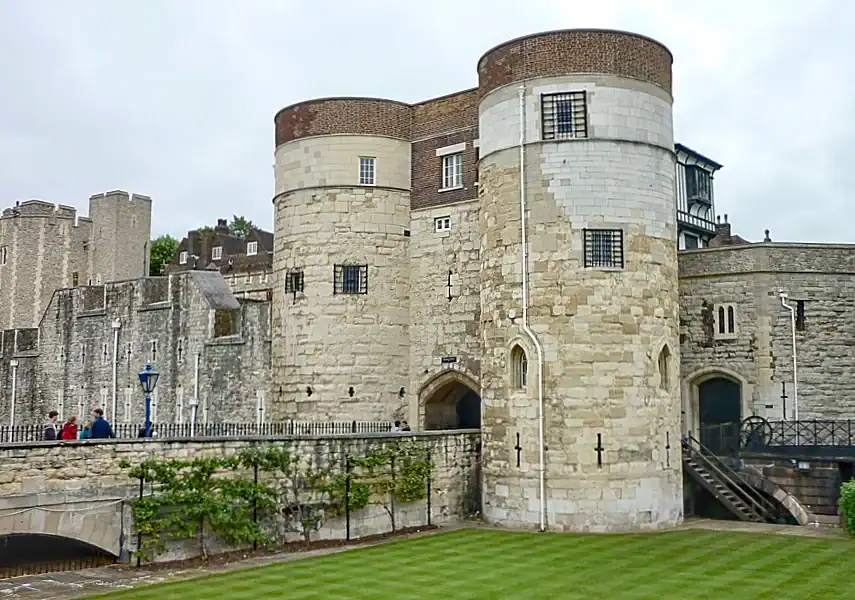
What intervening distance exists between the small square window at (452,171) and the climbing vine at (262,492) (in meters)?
8.08

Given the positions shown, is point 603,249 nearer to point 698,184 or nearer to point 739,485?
point 739,485

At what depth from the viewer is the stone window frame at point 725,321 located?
79.8 feet

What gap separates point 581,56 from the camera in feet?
66.6

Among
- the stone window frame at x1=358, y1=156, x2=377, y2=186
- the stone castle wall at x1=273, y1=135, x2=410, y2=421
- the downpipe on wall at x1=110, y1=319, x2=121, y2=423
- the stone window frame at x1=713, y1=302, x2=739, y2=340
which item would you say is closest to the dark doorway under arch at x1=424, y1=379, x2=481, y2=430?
the stone castle wall at x1=273, y1=135, x2=410, y2=421

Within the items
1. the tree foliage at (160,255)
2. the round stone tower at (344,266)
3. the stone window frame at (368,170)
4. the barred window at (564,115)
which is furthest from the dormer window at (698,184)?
the tree foliage at (160,255)

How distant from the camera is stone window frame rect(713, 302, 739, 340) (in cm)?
2433

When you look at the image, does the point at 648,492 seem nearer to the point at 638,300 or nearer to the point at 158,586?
the point at 638,300

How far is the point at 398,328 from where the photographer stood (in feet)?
84.3

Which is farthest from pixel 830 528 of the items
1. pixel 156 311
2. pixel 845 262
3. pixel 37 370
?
pixel 37 370

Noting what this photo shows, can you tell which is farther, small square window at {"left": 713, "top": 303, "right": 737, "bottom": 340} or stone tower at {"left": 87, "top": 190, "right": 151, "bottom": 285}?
stone tower at {"left": 87, "top": 190, "right": 151, "bottom": 285}

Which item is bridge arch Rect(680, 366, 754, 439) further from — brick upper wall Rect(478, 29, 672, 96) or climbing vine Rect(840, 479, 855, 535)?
brick upper wall Rect(478, 29, 672, 96)

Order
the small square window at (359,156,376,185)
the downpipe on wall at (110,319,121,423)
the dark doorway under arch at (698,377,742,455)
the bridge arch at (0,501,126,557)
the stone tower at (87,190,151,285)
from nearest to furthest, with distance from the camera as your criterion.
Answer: the bridge arch at (0,501,126,557), the dark doorway under arch at (698,377,742,455), the small square window at (359,156,376,185), the downpipe on wall at (110,319,121,423), the stone tower at (87,190,151,285)

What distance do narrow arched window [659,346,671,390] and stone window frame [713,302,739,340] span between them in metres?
4.72

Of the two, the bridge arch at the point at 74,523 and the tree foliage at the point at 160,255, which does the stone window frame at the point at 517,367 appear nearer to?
the bridge arch at the point at 74,523
